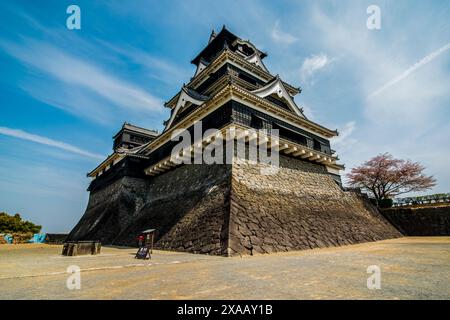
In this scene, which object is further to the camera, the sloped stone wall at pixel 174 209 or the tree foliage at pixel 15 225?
A: the tree foliage at pixel 15 225

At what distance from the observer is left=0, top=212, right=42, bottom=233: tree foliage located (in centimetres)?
2595

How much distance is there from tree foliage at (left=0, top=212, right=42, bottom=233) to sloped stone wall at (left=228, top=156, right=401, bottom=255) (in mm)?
31223

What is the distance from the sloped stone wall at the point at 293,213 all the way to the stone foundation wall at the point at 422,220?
3.57 m

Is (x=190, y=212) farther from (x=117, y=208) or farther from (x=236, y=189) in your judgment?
(x=117, y=208)

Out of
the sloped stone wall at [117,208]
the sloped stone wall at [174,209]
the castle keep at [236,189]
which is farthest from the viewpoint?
the sloped stone wall at [117,208]

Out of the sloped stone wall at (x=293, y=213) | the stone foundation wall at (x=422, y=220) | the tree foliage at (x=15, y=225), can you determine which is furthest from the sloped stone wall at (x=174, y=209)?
the stone foundation wall at (x=422, y=220)

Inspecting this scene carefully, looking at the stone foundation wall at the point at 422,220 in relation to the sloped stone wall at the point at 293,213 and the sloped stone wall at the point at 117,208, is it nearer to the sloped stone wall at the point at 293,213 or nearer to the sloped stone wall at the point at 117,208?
the sloped stone wall at the point at 293,213

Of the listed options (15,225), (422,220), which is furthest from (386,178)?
(15,225)

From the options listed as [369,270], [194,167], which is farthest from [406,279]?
[194,167]

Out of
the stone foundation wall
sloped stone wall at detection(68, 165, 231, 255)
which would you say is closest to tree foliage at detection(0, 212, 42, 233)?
sloped stone wall at detection(68, 165, 231, 255)

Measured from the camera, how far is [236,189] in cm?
1015

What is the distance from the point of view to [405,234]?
17.4 m

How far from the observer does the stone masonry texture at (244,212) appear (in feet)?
27.6
